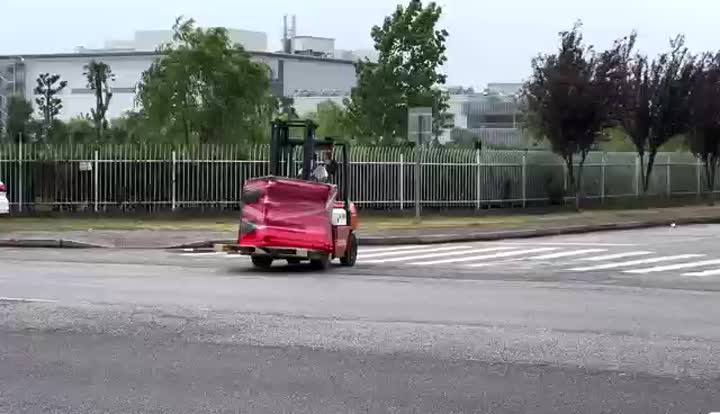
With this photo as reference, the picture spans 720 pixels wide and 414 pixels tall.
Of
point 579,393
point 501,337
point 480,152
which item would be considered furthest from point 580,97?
point 579,393

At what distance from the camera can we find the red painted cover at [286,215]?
55.7ft

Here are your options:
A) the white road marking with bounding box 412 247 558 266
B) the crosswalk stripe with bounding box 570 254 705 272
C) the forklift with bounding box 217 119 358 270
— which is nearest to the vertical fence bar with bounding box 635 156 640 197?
the white road marking with bounding box 412 247 558 266

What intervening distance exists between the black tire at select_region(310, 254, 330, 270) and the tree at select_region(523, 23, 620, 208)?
18007mm

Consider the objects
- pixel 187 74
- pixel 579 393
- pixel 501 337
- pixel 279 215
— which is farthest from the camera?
pixel 187 74

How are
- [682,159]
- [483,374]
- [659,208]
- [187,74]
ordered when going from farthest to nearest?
[682,159], [187,74], [659,208], [483,374]

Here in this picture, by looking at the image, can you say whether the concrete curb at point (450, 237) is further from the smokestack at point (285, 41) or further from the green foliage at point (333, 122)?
the smokestack at point (285, 41)

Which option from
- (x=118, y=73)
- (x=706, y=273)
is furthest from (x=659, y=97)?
(x=118, y=73)

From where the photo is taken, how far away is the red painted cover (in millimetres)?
16984

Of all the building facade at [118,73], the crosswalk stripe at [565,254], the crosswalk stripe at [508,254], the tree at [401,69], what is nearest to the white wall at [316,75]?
the building facade at [118,73]

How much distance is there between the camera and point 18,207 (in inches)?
1197

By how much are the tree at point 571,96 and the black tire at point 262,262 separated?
18556mm

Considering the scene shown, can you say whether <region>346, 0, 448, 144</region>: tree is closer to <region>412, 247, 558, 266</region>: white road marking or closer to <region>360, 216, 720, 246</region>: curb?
<region>360, 216, 720, 246</region>: curb

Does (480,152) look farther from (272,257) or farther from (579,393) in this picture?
(579,393)

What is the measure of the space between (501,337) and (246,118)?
34.1 metres
